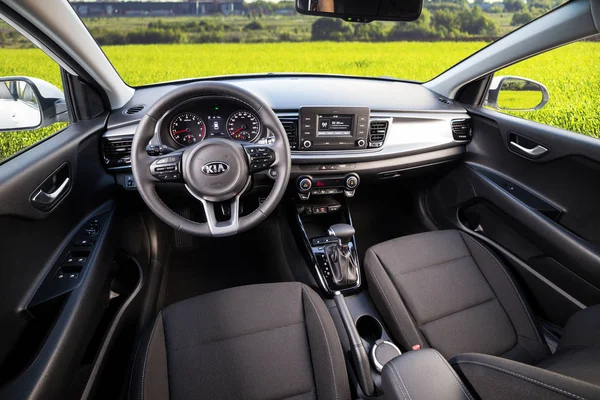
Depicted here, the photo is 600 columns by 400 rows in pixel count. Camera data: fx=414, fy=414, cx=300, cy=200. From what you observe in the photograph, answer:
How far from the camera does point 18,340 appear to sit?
1.41 m

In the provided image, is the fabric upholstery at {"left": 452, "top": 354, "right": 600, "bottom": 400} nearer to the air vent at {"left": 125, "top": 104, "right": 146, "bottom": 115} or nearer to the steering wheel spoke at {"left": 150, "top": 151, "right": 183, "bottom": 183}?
the steering wheel spoke at {"left": 150, "top": 151, "right": 183, "bottom": 183}

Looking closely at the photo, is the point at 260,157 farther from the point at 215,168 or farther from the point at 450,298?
the point at 450,298

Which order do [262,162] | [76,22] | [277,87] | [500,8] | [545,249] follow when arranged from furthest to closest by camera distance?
[500,8], [277,87], [545,249], [262,162], [76,22]

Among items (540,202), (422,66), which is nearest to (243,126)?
(540,202)

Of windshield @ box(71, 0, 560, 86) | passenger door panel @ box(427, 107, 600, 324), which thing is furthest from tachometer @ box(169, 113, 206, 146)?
windshield @ box(71, 0, 560, 86)

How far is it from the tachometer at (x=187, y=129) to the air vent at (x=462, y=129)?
1.65 meters

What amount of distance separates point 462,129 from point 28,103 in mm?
2479

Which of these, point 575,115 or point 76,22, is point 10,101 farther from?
point 575,115

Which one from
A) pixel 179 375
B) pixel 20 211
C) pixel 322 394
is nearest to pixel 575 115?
pixel 322 394

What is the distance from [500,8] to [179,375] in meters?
5.26

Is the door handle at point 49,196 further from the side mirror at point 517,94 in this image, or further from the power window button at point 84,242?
the side mirror at point 517,94

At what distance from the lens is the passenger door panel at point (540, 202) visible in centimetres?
201

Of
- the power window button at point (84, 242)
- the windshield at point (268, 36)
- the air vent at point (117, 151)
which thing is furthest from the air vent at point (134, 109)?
the windshield at point (268, 36)

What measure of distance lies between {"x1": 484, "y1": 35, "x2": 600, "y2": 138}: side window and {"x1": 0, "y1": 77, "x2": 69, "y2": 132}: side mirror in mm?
2460
